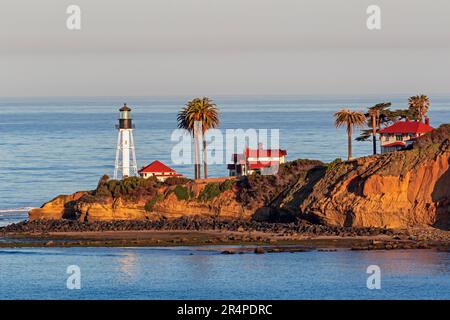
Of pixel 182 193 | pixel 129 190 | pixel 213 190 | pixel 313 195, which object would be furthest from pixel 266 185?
pixel 129 190

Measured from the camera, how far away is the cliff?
82688 mm

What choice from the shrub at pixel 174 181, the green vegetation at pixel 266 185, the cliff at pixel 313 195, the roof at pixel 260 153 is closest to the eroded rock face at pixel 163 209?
the cliff at pixel 313 195

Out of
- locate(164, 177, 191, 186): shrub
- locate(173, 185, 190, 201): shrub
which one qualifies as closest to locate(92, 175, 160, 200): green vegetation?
locate(164, 177, 191, 186): shrub

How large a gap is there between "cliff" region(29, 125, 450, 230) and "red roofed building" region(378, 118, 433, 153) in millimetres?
10629

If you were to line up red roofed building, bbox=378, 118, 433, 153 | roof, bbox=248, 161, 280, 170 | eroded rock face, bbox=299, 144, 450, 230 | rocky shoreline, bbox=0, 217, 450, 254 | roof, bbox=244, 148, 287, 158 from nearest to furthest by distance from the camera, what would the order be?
rocky shoreline, bbox=0, 217, 450, 254 < eroded rock face, bbox=299, 144, 450, 230 < roof, bbox=248, 161, 280, 170 < roof, bbox=244, 148, 287, 158 < red roofed building, bbox=378, 118, 433, 153

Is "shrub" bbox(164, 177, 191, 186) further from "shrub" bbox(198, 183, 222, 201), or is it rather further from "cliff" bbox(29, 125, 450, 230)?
"shrub" bbox(198, 183, 222, 201)

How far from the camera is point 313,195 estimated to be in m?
85.2

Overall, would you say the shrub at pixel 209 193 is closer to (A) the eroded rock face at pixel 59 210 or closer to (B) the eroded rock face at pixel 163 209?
(B) the eroded rock face at pixel 163 209

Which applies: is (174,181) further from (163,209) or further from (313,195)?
(313,195)

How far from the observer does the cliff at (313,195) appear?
82688 millimetres

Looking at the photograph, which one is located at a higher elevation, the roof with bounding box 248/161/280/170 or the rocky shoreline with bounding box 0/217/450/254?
the roof with bounding box 248/161/280/170

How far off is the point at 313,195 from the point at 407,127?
18.0 metres

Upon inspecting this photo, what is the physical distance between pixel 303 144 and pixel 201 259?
288 feet

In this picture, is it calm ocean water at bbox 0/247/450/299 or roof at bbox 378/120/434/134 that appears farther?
roof at bbox 378/120/434/134
